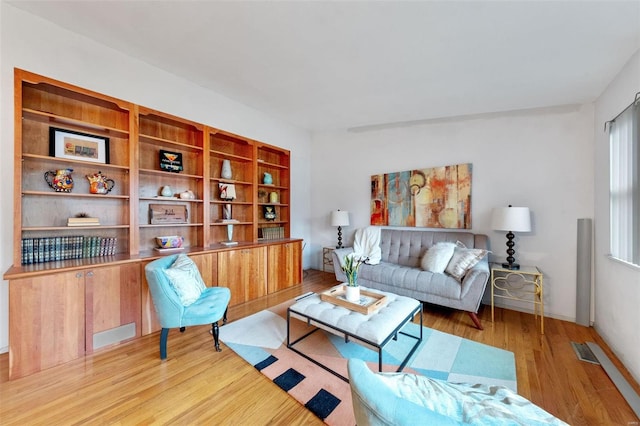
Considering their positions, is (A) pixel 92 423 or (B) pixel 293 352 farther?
(B) pixel 293 352

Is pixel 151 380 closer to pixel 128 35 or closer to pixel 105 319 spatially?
pixel 105 319

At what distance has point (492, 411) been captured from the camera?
788 millimetres

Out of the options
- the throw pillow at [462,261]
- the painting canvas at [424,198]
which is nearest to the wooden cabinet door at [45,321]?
the throw pillow at [462,261]

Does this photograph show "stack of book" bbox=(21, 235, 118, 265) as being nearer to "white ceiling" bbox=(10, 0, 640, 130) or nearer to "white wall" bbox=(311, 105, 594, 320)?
"white ceiling" bbox=(10, 0, 640, 130)

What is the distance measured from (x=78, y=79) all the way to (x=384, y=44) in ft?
9.14

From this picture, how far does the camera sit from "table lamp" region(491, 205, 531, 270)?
2754 mm

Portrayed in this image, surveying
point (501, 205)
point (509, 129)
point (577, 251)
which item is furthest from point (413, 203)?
point (577, 251)

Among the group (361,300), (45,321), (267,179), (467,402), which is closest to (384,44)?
(361,300)

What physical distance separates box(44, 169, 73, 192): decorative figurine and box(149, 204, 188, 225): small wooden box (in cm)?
74

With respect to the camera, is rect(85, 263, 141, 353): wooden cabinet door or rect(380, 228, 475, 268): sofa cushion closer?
rect(85, 263, 141, 353): wooden cabinet door

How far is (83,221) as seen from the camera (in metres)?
2.30

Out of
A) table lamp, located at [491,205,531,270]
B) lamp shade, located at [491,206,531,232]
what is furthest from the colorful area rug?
lamp shade, located at [491,206,531,232]

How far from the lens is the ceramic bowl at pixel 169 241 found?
2.81m

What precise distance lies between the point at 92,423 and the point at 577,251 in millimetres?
4457
